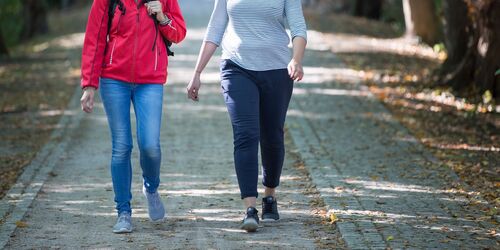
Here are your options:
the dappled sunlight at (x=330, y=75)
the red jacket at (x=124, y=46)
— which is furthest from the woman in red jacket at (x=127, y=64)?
the dappled sunlight at (x=330, y=75)

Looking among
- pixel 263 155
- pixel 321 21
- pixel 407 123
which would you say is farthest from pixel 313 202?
pixel 321 21

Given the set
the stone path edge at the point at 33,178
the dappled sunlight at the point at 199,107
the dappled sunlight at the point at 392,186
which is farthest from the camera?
the dappled sunlight at the point at 199,107

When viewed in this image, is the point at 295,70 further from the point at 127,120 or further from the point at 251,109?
the point at 127,120

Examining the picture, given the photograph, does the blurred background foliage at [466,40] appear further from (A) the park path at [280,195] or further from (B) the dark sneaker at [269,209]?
(B) the dark sneaker at [269,209]

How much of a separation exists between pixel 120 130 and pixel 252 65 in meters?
1.07

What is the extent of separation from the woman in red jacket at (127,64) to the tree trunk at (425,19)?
54.4 feet

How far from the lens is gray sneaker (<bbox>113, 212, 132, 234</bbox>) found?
24.3 feet

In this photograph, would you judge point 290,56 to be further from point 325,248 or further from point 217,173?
point 217,173

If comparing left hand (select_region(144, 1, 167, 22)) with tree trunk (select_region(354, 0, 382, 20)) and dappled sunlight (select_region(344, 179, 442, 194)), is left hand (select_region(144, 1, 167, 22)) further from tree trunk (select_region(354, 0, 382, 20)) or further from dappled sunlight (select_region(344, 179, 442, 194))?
tree trunk (select_region(354, 0, 382, 20))

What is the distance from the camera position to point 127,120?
286 inches

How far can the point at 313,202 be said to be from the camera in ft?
28.1

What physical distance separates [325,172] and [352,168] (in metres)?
0.41

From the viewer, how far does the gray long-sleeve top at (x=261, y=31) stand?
7.15 m

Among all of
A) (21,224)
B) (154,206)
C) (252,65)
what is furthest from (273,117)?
(21,224)
